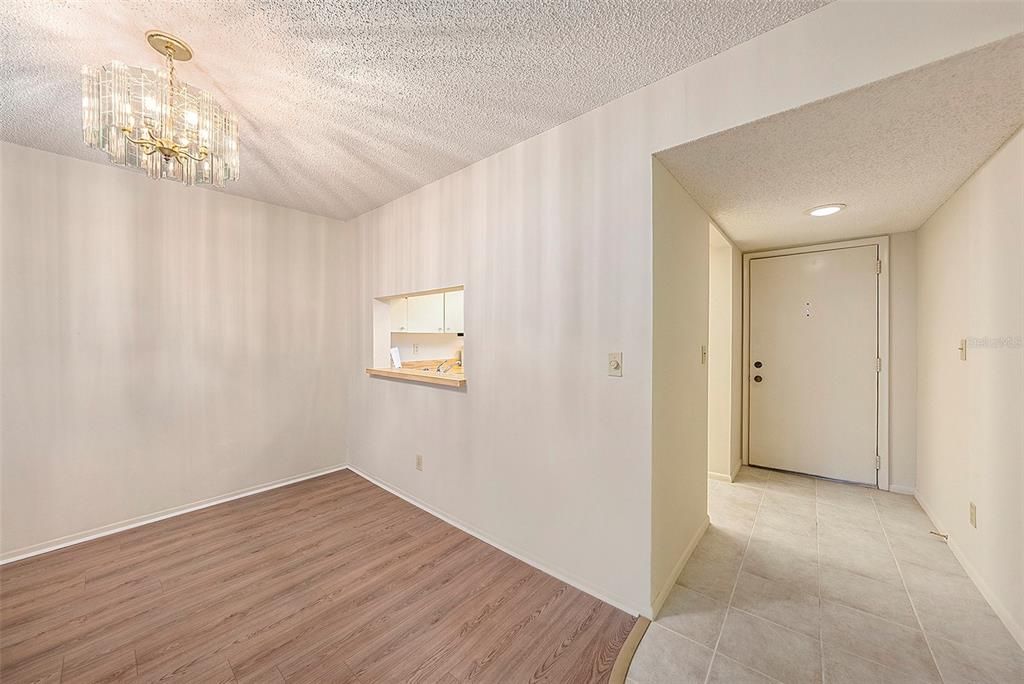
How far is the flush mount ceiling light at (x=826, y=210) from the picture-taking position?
2.43m

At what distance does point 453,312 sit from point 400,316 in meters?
0.55

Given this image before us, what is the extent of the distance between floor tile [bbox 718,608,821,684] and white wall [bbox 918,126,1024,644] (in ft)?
2.92

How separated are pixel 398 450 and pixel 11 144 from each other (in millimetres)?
3101

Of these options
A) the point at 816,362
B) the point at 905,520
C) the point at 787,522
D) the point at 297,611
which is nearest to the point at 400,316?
the point at 297,611

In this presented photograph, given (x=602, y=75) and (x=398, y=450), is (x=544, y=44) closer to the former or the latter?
(x=602, y=75)

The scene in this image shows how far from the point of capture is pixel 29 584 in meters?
2.01

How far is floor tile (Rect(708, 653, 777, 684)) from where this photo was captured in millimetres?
1408

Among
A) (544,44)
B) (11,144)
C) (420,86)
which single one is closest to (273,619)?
(420,86)

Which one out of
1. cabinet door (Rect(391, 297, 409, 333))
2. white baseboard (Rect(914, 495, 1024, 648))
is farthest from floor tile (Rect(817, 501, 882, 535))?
cabinet door (Rect(391, 297, 409, 333))

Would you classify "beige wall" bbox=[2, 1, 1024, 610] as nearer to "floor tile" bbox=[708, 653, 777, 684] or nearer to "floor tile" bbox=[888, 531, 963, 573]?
"floor tile" bbox=[708, 653, 777, 684]

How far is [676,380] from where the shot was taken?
6.59ft

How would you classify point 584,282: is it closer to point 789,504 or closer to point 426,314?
point 426,314

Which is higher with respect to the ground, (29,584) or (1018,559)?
(1018,559)

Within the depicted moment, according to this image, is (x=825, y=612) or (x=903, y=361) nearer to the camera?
(x=825, y=612)
